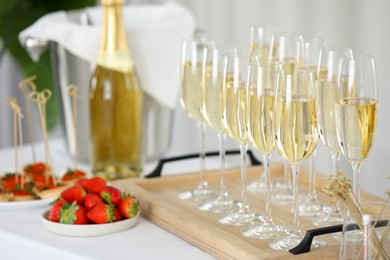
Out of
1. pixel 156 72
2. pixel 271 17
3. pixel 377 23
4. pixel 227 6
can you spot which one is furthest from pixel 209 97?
pixel 227 6

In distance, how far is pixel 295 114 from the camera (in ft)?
4.41

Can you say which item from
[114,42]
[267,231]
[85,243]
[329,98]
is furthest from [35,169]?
[329,98]

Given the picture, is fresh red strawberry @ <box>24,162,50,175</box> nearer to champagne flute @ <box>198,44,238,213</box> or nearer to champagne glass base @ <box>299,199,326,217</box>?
champagne flute @ <box>198,44,238,213</box>

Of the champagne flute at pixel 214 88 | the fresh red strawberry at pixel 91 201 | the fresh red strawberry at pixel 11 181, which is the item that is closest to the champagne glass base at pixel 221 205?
the champagne flute at pixel 214 88

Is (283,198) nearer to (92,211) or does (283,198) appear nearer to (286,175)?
(286,175)

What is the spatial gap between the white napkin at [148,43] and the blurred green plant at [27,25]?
1.05 m

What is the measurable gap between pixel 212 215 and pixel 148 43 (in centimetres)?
71

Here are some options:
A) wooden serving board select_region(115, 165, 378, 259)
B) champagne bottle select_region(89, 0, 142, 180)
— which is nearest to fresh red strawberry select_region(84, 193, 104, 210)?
wooden serving board select_region(115, 165, 378, 259)

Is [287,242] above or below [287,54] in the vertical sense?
below

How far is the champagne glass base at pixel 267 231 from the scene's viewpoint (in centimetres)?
146

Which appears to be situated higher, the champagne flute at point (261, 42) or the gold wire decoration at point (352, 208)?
the champagne flute at point (261, 42)

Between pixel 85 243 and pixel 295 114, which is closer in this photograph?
pixel 295 114

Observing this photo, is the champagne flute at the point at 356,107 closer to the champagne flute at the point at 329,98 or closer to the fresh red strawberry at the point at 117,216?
the champagne flute at the point at 329,98

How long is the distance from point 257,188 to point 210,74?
0.33 m
